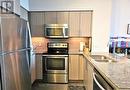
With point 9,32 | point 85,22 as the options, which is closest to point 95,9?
point 85,22

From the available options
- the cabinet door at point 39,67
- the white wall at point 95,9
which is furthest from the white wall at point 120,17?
the cabinet door at point 39,67

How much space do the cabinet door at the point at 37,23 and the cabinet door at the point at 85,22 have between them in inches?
47.2

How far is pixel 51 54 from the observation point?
13.1 ft

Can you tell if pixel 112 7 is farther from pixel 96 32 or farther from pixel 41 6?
pixel 41 6

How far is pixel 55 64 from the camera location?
4.01 m

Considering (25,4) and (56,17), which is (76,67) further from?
(25,4)

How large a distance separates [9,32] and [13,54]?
1.14 feet

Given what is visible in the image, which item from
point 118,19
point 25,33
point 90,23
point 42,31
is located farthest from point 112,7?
point 25,33

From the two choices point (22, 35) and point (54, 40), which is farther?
point (54, 40)

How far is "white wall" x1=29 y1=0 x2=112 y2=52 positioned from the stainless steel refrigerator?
5.40ft

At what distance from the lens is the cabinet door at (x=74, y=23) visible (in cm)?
413

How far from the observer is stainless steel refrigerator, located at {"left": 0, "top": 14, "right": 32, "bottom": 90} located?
1831 mm

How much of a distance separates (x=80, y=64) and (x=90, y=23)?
1248 mm

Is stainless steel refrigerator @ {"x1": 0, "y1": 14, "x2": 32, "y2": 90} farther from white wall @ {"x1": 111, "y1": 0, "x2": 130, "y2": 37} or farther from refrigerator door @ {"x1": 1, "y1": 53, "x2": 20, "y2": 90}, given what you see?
white wall @ {"x1": 111, "y1": 0, "x2": 130, "y2": 37}
